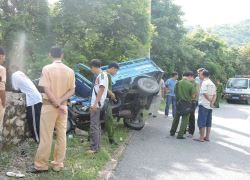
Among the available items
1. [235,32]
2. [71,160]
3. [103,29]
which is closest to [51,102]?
[71,160]

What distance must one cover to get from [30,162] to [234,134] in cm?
726

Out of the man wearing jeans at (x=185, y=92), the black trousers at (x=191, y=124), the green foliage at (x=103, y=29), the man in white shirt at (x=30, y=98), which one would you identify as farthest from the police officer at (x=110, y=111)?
the green foliage at (x=103, y=29)

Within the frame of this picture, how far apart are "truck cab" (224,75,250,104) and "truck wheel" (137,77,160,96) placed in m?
19.9

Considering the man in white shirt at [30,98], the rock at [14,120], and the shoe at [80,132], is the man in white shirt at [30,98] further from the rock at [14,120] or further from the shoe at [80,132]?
the shoe at [80,132]

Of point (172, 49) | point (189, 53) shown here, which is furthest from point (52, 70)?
point (189, 53)

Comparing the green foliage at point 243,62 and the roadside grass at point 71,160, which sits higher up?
the roadside grass at point 71,160

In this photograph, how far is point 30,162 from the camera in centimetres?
712

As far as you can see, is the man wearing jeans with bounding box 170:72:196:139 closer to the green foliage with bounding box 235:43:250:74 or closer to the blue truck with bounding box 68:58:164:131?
the blue truck with bounding box 68:58:164:131

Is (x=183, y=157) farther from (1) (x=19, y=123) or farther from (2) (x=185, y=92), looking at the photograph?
(1) (x=19, y=123)

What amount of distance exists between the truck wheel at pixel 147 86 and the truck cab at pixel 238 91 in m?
19.9

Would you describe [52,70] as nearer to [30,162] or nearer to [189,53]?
[30,162]

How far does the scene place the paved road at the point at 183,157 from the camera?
289 inches

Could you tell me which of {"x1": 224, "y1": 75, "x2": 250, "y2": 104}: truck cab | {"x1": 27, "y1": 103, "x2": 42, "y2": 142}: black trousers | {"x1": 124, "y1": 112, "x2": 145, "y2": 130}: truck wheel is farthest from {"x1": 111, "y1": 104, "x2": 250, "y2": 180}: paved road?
{"x1": 224, "y1": 75, "x2": 250, "y2": 104}: truck cab

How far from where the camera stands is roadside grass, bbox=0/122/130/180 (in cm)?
650
